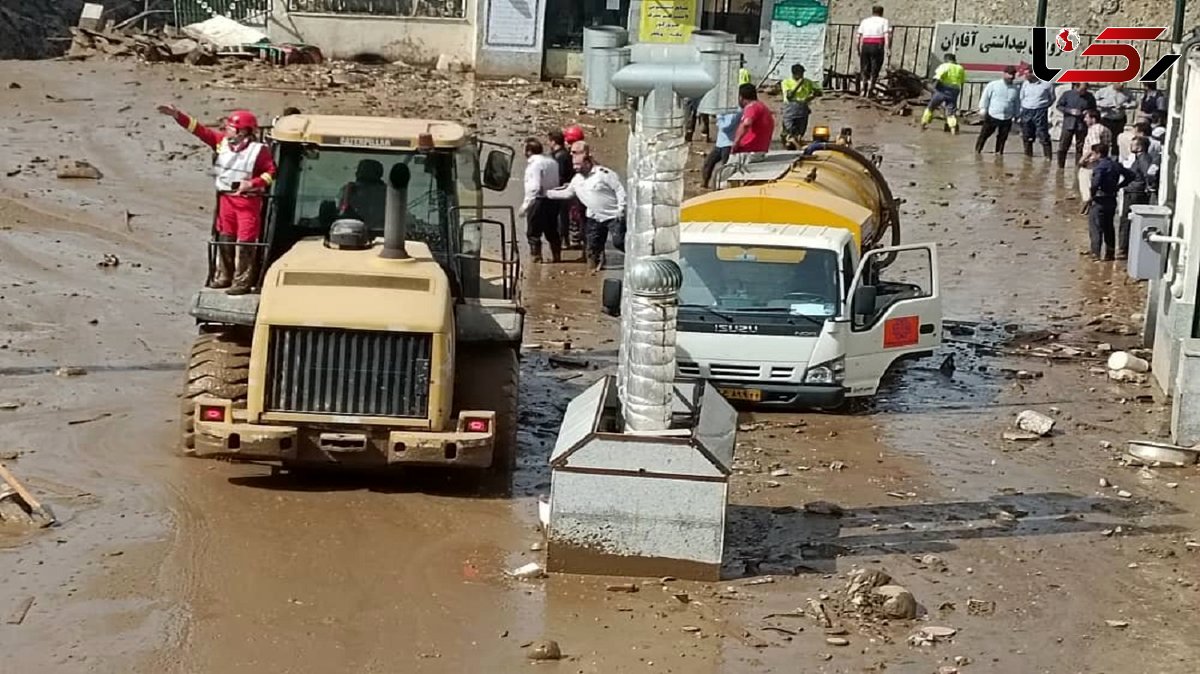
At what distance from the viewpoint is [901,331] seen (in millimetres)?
16625

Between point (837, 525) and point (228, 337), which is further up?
point (228, 337)

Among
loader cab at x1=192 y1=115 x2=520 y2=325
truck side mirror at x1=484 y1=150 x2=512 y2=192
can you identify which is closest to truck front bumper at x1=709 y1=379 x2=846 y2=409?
loader cab at x1=192 y1=115 x2=520 y2=325

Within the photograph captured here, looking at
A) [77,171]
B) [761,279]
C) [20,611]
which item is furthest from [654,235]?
[77,171]

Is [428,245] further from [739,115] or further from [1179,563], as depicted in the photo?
[739,115]

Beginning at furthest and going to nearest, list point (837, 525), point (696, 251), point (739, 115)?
point (739, 115) → point (696, 251) → point (837, 525)

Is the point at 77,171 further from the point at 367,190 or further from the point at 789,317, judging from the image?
the point at 367,190

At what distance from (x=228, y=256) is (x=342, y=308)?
1506 millimetres

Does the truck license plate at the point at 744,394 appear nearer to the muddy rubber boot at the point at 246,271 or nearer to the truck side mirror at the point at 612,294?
the truck side mirror at the point at 612,294

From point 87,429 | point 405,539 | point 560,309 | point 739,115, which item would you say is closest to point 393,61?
point 739,115

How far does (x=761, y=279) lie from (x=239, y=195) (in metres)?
5.25

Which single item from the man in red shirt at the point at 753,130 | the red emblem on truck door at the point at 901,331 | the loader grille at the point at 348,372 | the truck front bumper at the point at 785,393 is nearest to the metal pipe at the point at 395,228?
the loader grille at the point at 348,372

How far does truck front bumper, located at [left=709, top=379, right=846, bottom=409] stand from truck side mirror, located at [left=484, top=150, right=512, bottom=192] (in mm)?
3889

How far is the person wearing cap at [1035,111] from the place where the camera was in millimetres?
30500

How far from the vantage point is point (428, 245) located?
1335 centimetres
